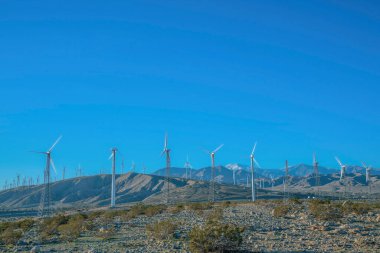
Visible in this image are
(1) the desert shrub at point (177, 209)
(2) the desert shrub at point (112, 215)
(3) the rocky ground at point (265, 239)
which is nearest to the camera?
(3) the rocky ground at point (265, 239)

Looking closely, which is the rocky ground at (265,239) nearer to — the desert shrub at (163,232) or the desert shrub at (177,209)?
the desert shrub at (163,232)

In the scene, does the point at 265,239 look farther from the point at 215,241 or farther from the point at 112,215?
the point at 112,215

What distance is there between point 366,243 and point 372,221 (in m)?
13.0

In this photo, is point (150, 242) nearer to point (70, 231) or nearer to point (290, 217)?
point (70, 231)

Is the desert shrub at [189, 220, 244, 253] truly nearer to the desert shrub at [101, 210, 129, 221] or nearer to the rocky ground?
the rocky ground

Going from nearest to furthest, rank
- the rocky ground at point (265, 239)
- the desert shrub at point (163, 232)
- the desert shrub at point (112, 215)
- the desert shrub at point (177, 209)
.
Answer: the rocky ground at point (265, 239), the desert shrub at point (163, 232), the desert shrub at point (112, 215), the desert shrub at point (177, 209)

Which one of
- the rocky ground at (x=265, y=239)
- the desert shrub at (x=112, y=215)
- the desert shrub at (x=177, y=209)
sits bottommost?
the rocky ground at (x=265, y=239)

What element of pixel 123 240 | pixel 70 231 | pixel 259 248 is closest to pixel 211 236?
Answer: pixel 259 248

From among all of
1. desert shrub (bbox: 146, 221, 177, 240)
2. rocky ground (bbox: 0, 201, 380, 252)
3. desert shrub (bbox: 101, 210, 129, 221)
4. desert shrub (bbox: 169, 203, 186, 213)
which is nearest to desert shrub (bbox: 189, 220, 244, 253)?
rocky ground (bbox: 0, 201, 380, 252)

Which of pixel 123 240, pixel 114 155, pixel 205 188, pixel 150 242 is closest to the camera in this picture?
pixel 150 242

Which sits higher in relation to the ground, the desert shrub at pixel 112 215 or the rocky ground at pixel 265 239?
the desert shrub at pixel 112 215

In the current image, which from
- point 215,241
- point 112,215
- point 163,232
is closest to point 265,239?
point 215,241

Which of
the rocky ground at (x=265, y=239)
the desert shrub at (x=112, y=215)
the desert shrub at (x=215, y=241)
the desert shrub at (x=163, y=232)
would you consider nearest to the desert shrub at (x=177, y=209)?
the desert shrub at (x=112, y=215)

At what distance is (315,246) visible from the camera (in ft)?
79.6
